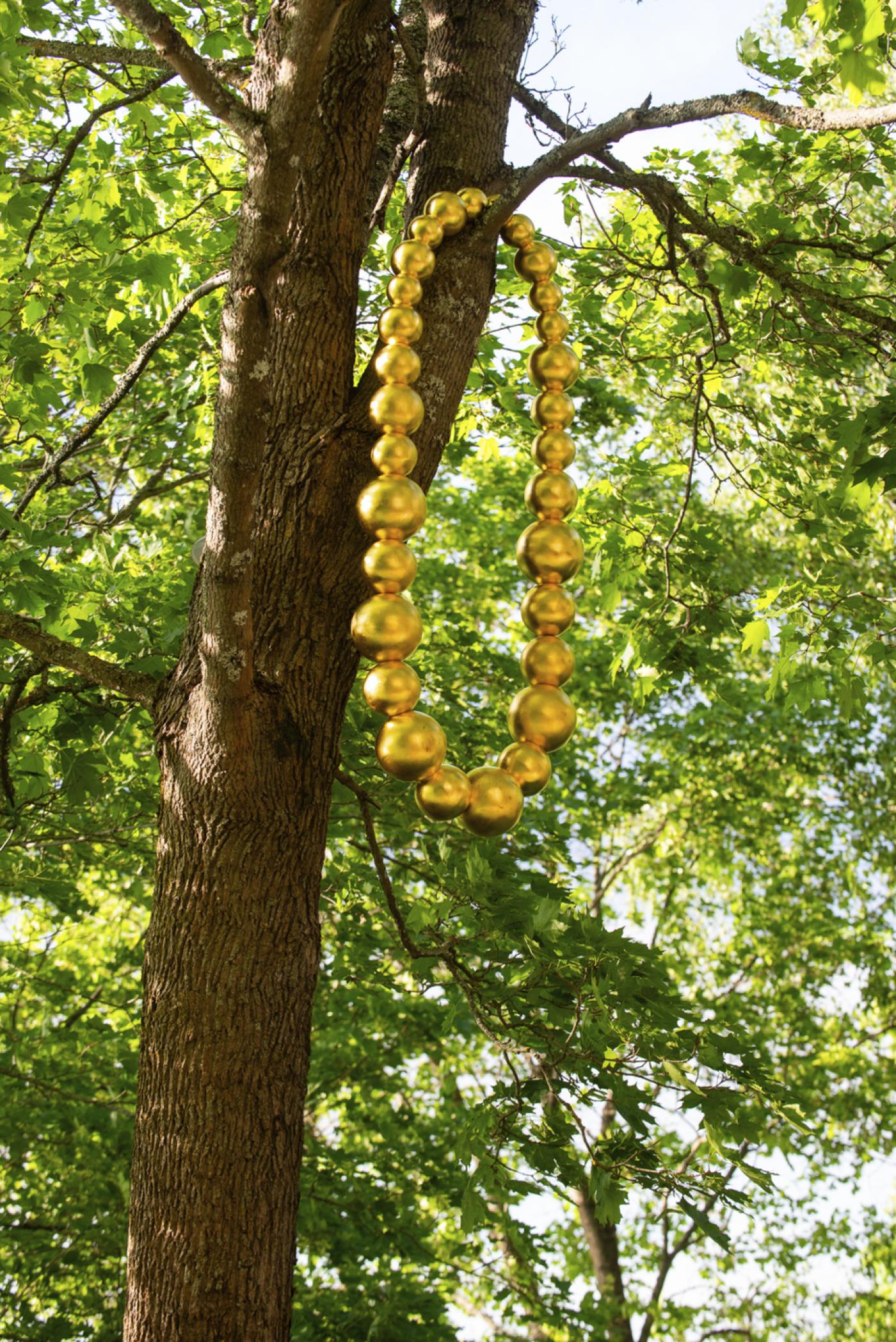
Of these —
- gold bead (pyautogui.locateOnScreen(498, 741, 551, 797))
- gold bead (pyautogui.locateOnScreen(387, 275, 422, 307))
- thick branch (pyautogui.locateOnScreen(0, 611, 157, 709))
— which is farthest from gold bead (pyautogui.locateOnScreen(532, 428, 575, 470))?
thick branch (pyautogui.locateOnScreen(0, 611, 157, 709))

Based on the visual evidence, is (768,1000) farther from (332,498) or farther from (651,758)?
(332,498)

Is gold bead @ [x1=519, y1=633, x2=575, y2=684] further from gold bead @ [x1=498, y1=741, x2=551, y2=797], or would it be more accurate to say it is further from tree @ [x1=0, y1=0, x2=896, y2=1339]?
tree @ [x1=0, y1=0, x2=896, y2=1339]

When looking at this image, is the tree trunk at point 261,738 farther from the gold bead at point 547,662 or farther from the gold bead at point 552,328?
the gold bead at point 547,662

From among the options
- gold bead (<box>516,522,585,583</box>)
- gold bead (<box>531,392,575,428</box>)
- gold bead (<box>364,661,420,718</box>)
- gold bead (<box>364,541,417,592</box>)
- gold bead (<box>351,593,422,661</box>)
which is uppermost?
gold bead (<box>531,392,575,428</box>)

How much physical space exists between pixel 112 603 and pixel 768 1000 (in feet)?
23.6

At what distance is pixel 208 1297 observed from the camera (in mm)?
1537

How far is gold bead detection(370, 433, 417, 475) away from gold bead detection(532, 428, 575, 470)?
12.5 inches

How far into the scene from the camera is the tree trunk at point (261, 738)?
158 centimetres

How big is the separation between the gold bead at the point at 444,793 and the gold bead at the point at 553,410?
0.75 meters

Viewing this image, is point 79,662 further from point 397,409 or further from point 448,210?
point 448,210

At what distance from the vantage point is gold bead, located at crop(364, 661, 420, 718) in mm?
1777

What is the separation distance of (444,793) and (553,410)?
2.67 ft

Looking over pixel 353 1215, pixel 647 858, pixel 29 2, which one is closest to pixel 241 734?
pixel 29 2

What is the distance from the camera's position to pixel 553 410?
213cm
